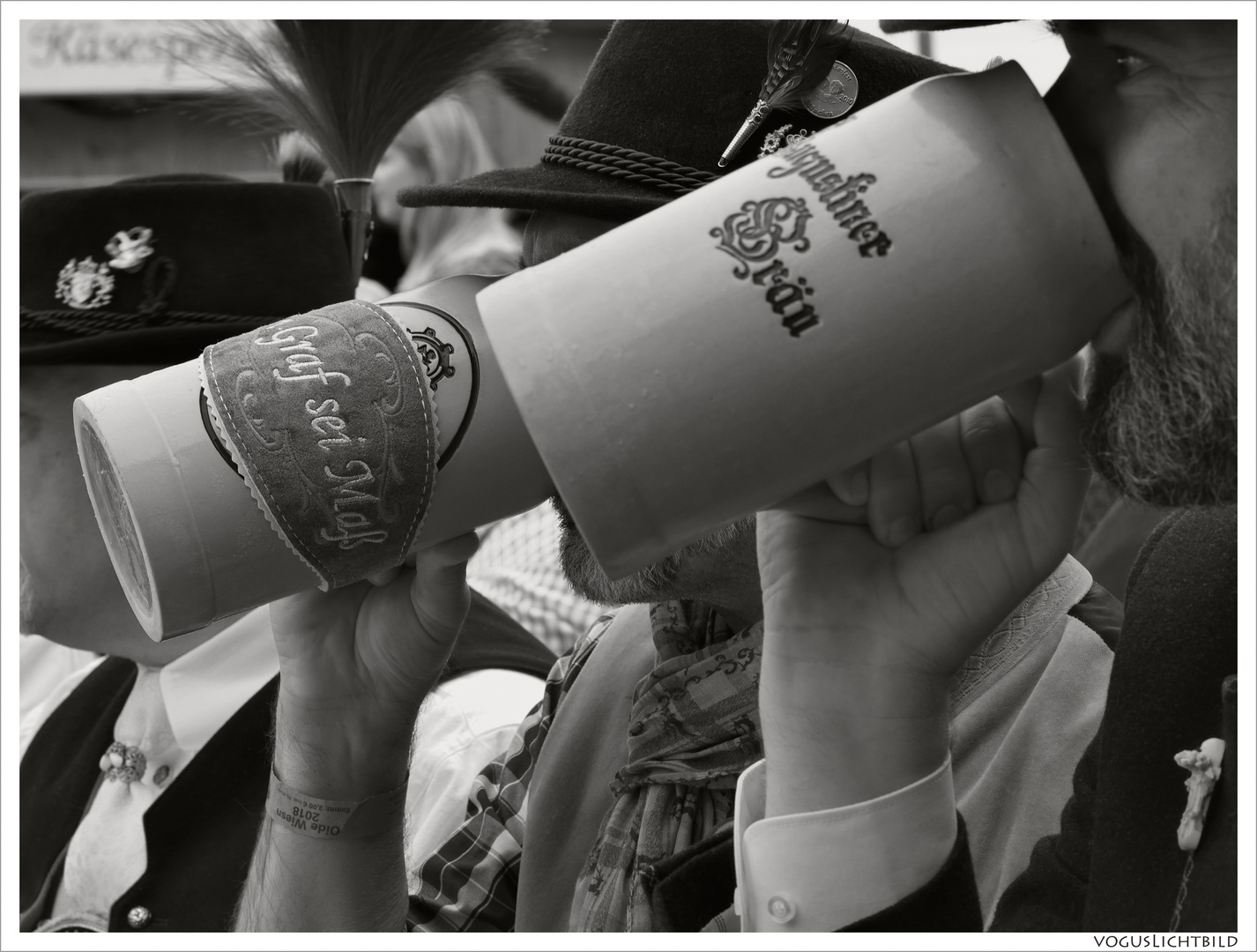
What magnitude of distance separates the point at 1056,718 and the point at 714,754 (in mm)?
413

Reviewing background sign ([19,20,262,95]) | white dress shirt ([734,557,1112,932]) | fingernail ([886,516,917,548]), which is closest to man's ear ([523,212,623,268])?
fingernail ([886,516,917,548])

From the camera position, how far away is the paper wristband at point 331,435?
1.06 m

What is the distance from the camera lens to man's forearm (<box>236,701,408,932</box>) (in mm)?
1698

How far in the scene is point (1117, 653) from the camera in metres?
1.21

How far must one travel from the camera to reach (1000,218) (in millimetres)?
872

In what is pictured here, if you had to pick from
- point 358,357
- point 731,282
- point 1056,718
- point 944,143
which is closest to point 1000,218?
point 944,143

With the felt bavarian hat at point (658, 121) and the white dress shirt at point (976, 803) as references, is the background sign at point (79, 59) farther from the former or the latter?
the white dress shirt at point (976, 803)

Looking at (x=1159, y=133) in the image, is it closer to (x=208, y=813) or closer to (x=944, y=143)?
(x=944, y=143)

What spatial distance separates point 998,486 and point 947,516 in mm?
52

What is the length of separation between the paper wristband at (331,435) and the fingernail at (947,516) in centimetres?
43

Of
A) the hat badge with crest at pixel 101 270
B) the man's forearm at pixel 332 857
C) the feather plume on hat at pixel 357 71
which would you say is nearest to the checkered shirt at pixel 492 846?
the man's forearm at pixel 332 857

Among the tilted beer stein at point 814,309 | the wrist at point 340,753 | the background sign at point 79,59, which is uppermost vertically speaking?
the background sign at point 79,59

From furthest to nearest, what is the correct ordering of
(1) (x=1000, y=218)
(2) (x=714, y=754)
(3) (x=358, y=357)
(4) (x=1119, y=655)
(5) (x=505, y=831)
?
(5) (x=505, y=831) < (2) (x=714, y=754) < (4) (x=1119, y=655) < (3) (x=358, y=357) < (1) (x=1000, y=218)

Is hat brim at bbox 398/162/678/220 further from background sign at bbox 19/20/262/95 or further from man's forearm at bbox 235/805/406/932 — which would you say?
background sign at bbox 19/20/262/95
